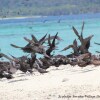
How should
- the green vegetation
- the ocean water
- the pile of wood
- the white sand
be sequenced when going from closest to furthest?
the white sand, the pile of wood, the ocean water, the green vegetation

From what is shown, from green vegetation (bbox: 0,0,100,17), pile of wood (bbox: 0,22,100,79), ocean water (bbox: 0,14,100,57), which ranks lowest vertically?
green vegetation (bbox: 0,0,100,17)

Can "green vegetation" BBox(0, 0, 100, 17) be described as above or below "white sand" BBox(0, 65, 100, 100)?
below

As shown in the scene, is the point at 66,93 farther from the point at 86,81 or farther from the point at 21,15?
the point at 21,15

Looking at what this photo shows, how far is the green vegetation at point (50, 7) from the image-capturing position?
13025 cm

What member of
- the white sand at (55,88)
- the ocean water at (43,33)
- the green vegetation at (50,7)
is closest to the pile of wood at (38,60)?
the white sand at (55,88)

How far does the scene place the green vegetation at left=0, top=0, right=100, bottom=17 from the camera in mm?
130250

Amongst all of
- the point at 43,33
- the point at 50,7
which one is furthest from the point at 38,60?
the point at 50,7

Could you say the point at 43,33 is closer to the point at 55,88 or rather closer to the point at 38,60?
the point at 38,60

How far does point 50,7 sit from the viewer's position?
471 ft

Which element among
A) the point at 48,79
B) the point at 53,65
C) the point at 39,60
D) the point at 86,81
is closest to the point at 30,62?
the point at 39,60

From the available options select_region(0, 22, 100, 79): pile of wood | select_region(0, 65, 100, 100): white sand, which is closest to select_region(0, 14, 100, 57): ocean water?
select_region(0, 22, 100, 79): pile of wood

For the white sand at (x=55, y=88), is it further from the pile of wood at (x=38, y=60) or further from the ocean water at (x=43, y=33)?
the ocean water at (x=43, y=33)

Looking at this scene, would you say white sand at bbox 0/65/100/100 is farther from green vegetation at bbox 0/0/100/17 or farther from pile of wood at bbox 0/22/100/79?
green vegetation at bbox 0/0/100/17

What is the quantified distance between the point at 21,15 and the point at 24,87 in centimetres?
12435
